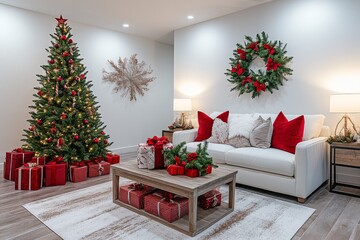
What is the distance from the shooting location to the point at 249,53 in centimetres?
395

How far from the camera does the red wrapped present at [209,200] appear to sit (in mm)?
2379

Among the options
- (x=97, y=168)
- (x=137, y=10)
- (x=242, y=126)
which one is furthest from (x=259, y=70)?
(x=97, y=168)

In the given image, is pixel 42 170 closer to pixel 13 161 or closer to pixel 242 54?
pixel 13 161

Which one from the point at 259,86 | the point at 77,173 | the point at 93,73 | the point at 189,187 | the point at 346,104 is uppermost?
the point at 93,73

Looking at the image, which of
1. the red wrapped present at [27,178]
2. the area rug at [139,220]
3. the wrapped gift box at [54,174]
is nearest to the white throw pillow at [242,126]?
the area rug at [139,220]

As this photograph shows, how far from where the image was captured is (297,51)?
357 cm

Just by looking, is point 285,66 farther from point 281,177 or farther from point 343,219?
point 343,219

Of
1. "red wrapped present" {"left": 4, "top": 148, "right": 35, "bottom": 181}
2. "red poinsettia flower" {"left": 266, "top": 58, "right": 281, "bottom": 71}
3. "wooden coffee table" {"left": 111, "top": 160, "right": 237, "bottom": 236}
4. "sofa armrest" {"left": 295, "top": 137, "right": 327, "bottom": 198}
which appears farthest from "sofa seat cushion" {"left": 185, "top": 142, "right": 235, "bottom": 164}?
"red wrapped present" {"left": 4, "top": 148, "right": 35, "bottom": 181}

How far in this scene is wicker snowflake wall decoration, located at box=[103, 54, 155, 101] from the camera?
5.29m

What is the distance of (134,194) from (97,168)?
1537 mm

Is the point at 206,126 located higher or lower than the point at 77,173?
higher

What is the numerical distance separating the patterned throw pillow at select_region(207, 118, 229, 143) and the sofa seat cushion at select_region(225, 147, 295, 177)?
1.54ft

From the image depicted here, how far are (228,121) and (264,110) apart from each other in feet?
2.01

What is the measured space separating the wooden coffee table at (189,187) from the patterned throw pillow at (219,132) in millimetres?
1267
